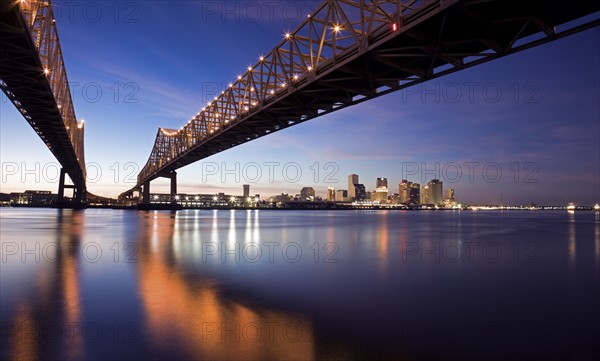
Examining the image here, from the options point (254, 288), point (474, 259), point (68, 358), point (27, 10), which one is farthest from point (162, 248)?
point (474, 259)

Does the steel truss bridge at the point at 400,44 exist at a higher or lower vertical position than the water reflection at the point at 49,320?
higher

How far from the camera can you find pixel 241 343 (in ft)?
Result: 21.4

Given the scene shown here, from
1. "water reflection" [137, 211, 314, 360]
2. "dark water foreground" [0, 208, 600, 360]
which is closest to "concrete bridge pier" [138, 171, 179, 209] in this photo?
"dark water foreground" [0, 208, 600, 360]

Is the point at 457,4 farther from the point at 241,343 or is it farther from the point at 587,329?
the point at 241,343

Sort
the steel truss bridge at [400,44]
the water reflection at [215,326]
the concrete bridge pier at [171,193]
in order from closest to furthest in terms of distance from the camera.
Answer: the water reflection at [215,326] < the steel truss bridge at [400,44] < the concrete bridge pier at [171,193]

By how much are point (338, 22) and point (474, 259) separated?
15.5 metres

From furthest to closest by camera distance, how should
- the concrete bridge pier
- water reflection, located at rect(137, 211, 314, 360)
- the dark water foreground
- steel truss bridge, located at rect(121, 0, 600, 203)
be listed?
the concrete bridge pier → steel truss bridge, located at rect(121, 0, 600, 203) → the dark water foreground → water reflection, located at rect(137, 211, 314, 360)

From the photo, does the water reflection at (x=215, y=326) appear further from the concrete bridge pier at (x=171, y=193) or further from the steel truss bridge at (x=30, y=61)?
the concrete bridge pier at (x=171, y=193)

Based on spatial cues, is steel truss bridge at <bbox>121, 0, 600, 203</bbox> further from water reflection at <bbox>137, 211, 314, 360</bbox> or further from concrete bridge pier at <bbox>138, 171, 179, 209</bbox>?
concrete bridge pier at <bbox>138, 171, 179, 209</bbox>

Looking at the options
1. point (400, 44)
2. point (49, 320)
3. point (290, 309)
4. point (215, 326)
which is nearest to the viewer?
point (215, 326)

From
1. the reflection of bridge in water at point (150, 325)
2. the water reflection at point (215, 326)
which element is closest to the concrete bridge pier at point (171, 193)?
the reflection of bridge in water at point (150, 325)

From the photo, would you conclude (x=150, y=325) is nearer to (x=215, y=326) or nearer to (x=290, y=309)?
(x=215, y=326)

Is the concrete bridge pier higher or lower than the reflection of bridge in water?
higher

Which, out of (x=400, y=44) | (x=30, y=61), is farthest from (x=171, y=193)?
(x=400, y=44)
